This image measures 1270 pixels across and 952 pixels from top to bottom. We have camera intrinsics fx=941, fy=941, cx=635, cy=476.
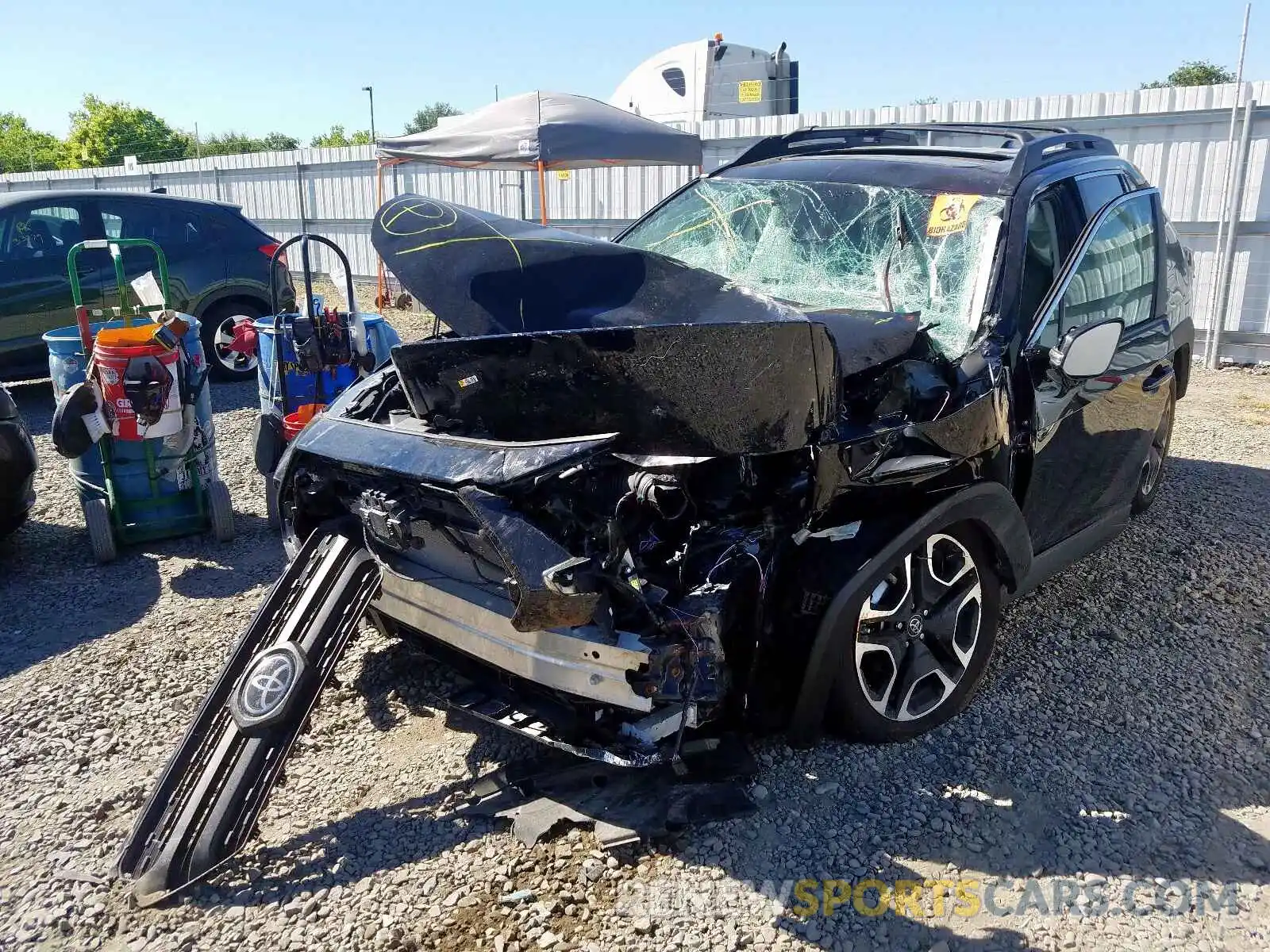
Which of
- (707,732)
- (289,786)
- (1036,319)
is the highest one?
(1036,319)

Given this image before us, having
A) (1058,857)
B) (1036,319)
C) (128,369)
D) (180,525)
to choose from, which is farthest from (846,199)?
(180,525)

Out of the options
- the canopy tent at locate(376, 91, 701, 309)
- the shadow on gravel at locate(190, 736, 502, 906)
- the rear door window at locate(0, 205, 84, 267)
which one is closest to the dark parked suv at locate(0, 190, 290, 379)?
the rear door window at locate(0, 205, 84, 267)

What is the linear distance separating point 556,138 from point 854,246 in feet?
22.2

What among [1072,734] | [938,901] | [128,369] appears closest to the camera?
[938,901]

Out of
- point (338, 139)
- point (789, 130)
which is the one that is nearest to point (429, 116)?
point (338, 139)

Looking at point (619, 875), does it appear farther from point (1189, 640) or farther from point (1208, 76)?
point (1208, 76)

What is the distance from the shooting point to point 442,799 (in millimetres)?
2928

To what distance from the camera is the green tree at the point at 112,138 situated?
124 ft

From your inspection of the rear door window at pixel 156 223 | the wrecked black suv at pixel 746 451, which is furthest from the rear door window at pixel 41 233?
the wrecked black suv at pixel 746 451

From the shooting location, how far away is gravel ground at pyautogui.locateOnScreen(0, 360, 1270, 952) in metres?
2.43

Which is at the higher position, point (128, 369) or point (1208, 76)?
point (1208, 76)

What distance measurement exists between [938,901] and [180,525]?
170 inches

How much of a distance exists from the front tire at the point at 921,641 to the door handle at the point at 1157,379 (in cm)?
151

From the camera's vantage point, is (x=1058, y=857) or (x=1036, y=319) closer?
Answer: (x=1058, y=857)
